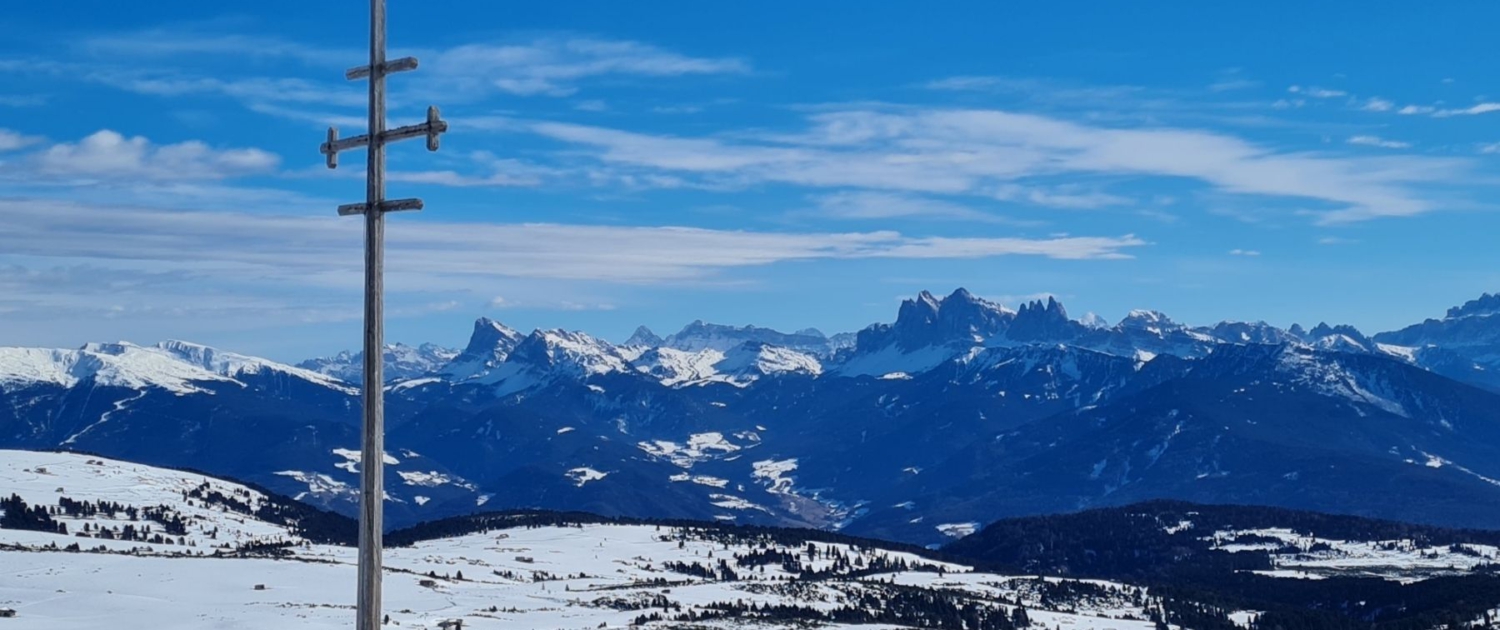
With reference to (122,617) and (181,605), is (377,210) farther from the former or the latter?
(181,605)

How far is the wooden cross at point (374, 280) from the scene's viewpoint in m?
26.6

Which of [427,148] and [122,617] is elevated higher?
[427,148]

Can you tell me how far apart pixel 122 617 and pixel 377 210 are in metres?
140

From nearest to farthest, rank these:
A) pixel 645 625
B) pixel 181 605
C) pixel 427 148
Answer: pixel 427 148, pixel 181 605, pixel 645 625

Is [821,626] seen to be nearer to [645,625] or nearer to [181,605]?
[645,625]

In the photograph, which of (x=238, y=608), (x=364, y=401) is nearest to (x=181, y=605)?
(x=238, y=608)

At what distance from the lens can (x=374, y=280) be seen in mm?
26938

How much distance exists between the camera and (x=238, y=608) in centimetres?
16650

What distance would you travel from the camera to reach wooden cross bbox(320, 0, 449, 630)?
26.6 meters

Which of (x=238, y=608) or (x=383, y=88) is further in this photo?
(x=238, y=608)

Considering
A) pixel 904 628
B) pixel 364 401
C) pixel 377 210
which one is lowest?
pixel 904 628

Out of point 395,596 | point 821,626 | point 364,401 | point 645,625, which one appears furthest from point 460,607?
point 364,401

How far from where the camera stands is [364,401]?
27.1m

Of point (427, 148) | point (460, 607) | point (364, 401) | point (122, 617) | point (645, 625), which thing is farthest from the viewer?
point (460, 607)
